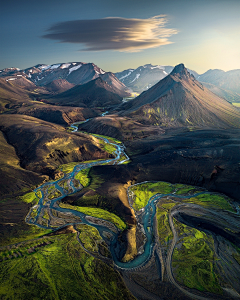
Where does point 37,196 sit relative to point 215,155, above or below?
below

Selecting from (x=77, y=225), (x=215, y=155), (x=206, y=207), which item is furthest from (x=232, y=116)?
(x=77, y=225)

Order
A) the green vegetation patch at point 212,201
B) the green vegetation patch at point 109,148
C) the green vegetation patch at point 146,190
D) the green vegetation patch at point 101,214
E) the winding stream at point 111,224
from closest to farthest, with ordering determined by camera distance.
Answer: the winding stream at point 111,224 < the green vegetation patch at point 101,214 < the green vegetation patch at point 212,201 < the green vegetation patch at point 146,190 < the green vegetation patch at point 109,148

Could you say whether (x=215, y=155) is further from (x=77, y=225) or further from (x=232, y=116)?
(x=232, y=116)

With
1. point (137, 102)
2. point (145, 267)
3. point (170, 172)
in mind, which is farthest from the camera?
point (137, 102)

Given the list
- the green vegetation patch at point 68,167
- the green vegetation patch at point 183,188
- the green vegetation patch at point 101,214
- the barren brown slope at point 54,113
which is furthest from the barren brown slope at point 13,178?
the barren brown slope at point 54,113

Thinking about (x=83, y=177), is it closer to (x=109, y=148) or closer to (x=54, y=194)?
(x=54, y=194)

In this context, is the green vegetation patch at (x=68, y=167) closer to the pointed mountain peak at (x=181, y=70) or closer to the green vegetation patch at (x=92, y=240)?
the green vegetation patch at (x=92, y=240)

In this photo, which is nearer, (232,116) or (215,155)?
(215,155)
